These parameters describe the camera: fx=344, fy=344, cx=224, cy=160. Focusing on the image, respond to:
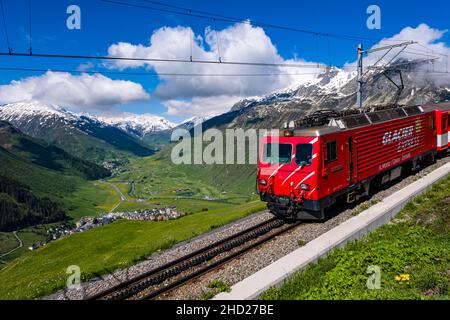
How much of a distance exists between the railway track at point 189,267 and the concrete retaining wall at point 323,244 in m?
2.47

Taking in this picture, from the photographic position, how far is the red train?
16.9m

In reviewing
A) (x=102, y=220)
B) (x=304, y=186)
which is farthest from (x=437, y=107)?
(x=102, y=220)

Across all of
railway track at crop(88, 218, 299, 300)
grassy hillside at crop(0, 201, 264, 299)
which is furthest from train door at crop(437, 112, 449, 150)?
railway track at crop(88, 218, 299, 300)

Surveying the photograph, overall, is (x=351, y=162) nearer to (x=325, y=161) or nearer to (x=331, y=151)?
(x=331, y=151)

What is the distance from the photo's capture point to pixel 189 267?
14508mm

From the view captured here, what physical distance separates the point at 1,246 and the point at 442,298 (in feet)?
698

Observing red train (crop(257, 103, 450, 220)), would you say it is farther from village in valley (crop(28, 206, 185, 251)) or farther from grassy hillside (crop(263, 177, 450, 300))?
village in valley (crop(28, 206, 185, 251))

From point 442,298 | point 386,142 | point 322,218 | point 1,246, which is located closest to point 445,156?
point 386,142

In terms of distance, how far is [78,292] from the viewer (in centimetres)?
1438

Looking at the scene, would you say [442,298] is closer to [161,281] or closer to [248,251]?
[248,251]

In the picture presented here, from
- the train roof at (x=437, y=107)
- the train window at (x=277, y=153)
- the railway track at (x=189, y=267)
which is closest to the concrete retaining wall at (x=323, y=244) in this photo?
the railway track at (x=189, y=267)

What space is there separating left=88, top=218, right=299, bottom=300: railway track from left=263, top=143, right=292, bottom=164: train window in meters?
3.41

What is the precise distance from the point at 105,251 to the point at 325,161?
19.9 meters
